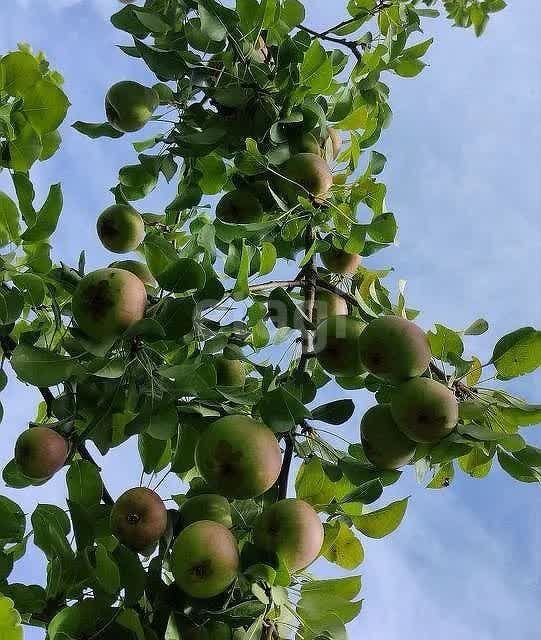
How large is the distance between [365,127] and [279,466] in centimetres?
161

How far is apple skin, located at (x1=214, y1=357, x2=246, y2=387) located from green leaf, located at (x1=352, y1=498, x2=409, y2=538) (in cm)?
64

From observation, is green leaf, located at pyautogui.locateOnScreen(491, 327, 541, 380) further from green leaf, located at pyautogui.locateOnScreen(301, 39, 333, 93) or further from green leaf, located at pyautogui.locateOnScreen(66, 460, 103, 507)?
green leaf, located at pyautogui.locateOnScreen(66, 460, 103, 507)

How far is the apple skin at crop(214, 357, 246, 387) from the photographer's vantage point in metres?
2.63

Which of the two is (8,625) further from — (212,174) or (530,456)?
(212,174)

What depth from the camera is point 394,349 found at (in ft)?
7.15

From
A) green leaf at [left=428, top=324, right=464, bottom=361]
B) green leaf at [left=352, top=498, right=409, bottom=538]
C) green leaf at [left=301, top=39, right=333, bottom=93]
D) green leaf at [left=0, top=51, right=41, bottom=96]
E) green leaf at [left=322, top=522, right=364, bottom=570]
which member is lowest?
green leaf at [left=322, top=522, right=364, bottom=570]

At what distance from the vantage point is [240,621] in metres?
1.92

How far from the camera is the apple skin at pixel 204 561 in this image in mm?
1894

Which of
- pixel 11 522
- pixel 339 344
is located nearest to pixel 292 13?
pixel 339 344

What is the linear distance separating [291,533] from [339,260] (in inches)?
47.9

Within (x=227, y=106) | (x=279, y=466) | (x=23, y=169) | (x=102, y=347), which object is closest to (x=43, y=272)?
(x=23, y=169)

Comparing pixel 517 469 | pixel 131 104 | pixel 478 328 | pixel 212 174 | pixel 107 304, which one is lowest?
pixel 517 469

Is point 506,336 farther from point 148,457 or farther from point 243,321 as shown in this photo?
point 148,457

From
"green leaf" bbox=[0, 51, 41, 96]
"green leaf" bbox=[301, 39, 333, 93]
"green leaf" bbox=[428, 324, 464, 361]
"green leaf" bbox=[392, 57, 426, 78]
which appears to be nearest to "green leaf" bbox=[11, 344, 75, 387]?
"green leaf" bbox=[0, 51, 41, 96]
